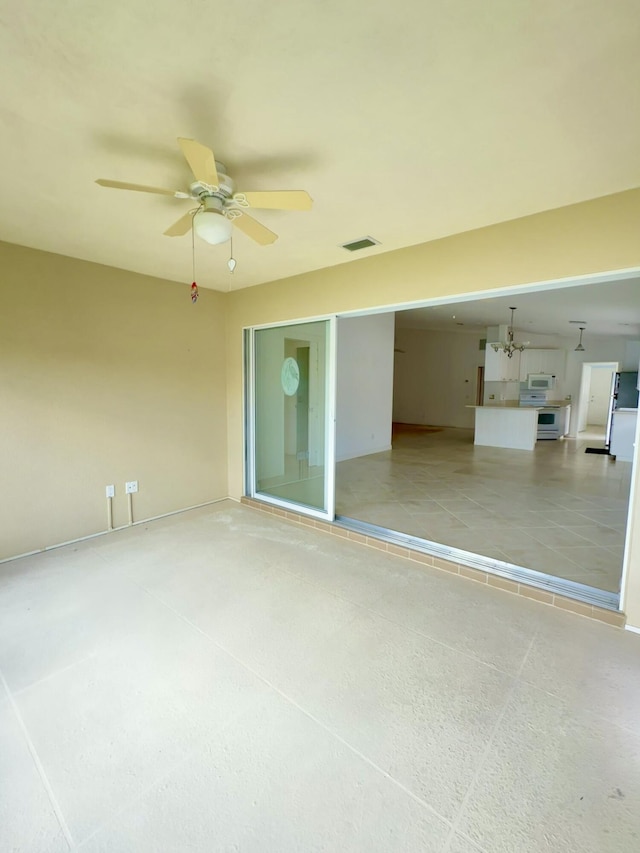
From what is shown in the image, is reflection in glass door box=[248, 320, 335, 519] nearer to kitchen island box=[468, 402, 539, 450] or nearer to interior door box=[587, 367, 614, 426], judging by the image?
kitchen island box=[468, 402, 539, 450]

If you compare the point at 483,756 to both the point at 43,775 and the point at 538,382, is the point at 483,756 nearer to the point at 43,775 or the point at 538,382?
the point at 43,775

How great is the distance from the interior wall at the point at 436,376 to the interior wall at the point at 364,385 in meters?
4.21

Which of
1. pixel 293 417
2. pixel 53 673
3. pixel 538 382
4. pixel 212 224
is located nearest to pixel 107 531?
pixel 53 673

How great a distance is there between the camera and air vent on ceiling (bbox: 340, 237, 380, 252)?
2928mm

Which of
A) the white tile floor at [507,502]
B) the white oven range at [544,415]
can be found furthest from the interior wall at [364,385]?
the white oven range at [544,415]

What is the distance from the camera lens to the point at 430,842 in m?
1.22

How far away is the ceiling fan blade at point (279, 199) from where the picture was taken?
171cm

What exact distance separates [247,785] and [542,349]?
1084 centimetres

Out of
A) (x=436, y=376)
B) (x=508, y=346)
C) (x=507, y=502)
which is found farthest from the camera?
(x=436, y=376)

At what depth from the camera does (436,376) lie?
38.2 ft

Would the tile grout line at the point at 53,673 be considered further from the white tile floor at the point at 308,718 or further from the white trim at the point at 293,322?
the white trim at the point at 293,322

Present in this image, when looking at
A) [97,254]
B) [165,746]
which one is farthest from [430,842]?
[97,254]

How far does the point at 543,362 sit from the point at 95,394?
10.1 meters

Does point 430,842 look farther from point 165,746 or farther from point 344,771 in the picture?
point 165,746
